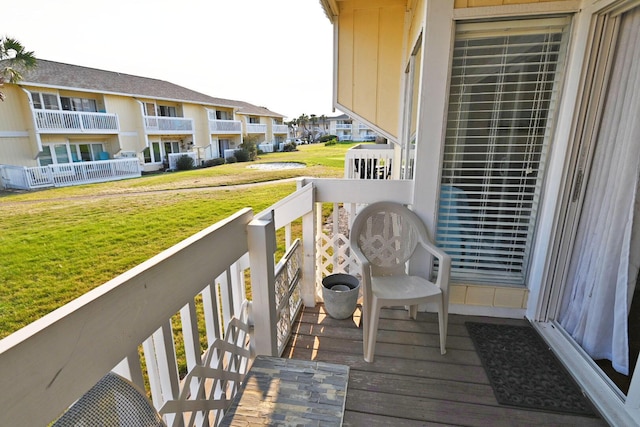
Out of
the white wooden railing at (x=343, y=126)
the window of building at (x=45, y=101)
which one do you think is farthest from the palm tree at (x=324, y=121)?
the window of building at (x=45, y=101)

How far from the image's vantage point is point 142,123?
49.4ft

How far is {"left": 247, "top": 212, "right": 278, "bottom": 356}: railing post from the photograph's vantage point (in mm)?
1302

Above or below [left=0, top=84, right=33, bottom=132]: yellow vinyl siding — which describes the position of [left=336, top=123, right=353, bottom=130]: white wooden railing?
above

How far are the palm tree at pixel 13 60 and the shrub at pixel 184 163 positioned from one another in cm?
646

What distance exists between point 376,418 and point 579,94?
2.17 m

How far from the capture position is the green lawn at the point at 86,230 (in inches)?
148

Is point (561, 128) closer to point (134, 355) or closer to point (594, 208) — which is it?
point (594, 208)

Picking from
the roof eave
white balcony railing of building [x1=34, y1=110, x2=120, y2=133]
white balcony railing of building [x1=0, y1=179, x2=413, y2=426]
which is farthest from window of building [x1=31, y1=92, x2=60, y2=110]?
white balcony railing of building [x1=0, y1=179, x2=413, y2=426]

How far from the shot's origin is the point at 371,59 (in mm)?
3768

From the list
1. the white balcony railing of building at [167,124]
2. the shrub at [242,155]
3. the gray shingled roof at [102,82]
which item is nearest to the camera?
the gray shingled roof at [102,82]

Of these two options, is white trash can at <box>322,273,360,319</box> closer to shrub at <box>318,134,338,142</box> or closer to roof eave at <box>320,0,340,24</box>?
roof eave at <box>320,0,340,24</box>

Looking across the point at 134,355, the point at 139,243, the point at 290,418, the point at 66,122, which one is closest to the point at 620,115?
the point at 290,418

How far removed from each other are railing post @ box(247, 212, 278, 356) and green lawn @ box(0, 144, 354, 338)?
307 cm

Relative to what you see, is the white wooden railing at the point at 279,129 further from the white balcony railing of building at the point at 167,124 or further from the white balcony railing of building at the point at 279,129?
the white balcony railing of building at the point at 167,124
